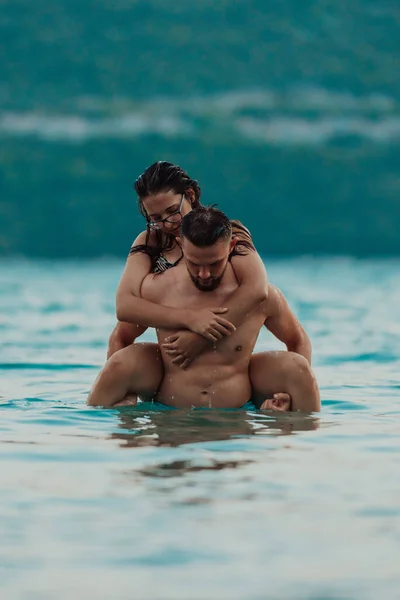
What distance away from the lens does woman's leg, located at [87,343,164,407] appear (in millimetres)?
6145

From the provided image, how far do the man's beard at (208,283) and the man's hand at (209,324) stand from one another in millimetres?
101

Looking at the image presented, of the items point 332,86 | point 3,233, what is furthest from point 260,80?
point 3,233

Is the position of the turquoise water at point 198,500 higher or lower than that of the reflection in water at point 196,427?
lower

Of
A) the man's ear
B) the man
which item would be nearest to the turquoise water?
the man

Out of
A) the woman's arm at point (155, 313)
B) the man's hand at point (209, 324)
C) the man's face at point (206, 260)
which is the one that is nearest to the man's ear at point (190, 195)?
the woman's arm at point (155, 313)

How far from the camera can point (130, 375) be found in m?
6.17

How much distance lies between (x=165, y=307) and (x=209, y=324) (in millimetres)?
242

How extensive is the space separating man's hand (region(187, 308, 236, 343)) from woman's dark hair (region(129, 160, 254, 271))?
322 mm

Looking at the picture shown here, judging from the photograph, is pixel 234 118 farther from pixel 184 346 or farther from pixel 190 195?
pixel 184 346

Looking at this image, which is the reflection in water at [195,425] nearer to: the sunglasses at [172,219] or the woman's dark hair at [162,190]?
the woman's dark hair at [162,190]

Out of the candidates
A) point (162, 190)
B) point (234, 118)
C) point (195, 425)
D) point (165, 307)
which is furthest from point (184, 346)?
point (234, 118)

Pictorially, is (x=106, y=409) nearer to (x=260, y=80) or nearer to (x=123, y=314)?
(x=123, y=314)

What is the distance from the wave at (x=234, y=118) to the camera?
67.3 m

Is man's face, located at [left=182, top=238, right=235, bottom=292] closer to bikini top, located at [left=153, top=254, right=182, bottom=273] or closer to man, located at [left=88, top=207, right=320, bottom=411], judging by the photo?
man, located at [left=88, top=207, right=320, bottom=411]
